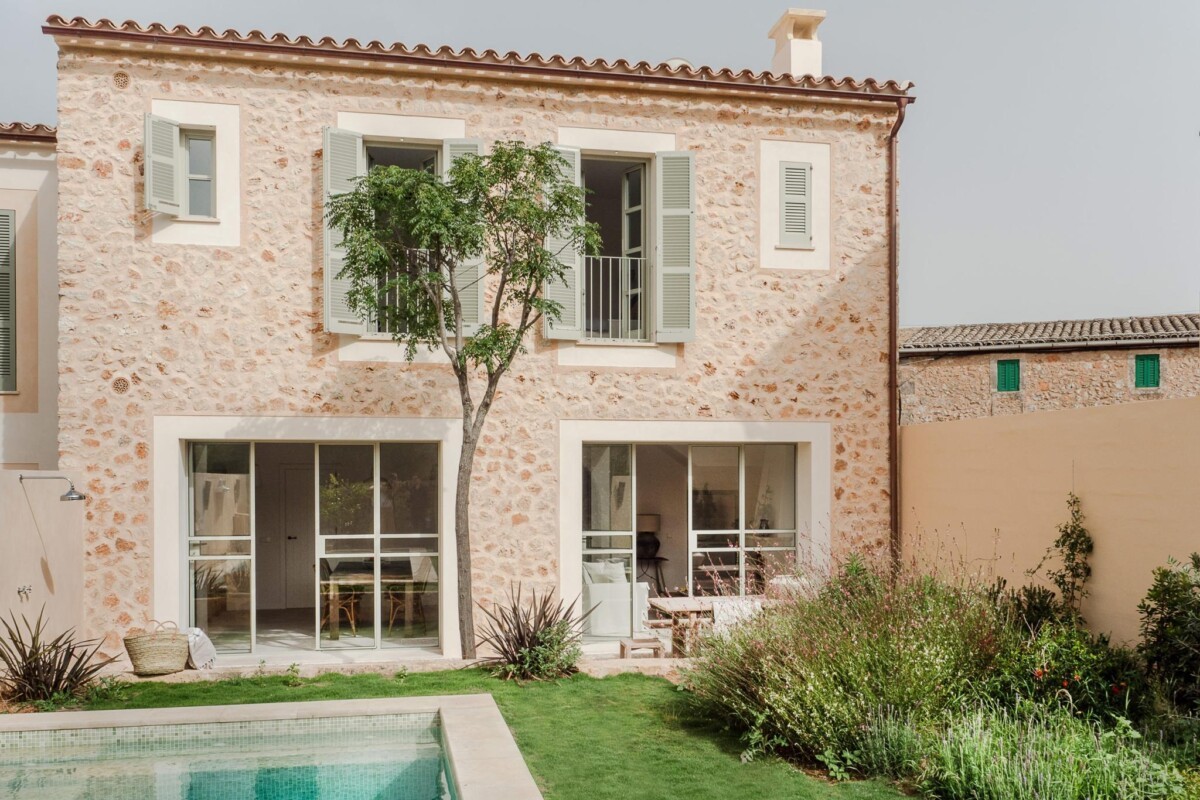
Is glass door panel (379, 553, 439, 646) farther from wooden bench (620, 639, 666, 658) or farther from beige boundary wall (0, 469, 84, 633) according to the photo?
Answer: beige boundary wall (0, 469, 84, 633)

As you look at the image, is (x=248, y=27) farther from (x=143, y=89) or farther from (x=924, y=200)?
(x=924, y=200)

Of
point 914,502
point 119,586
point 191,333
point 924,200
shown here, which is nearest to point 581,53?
point 191,333

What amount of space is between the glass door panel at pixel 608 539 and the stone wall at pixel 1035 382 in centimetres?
1241

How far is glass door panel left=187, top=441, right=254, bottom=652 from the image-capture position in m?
10.4

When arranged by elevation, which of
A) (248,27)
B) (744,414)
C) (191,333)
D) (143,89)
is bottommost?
(744,414)

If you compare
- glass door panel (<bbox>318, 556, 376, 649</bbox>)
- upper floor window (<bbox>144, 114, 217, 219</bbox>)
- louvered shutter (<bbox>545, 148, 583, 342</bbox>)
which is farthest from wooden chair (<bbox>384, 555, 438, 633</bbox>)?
upper floor window (<bbox>144, 114, 217, 219</bbox>)

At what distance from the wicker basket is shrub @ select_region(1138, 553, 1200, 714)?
26.0 ft

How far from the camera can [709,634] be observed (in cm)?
788

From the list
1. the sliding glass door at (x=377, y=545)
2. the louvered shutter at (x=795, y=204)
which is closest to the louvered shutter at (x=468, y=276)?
the sliding glass door at (x=377, y=545)

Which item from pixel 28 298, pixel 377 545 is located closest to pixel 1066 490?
pixel 377 545

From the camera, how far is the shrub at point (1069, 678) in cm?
712

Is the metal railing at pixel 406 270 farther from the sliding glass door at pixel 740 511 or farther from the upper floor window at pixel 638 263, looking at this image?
the sliding glass door at pixel 740 511

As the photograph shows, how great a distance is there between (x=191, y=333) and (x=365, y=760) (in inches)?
196

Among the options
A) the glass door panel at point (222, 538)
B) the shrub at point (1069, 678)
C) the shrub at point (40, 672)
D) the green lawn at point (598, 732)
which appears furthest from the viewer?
the glass door panel at point (222, 538)
